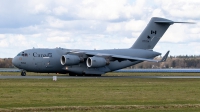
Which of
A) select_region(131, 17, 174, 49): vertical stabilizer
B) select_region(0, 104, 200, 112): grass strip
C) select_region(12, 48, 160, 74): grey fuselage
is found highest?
select_region(131, 17, 174, 49): vertical stabilizer

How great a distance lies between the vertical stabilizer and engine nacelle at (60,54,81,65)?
9.46m

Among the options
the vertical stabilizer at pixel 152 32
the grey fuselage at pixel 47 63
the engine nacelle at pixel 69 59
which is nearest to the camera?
the engine nacelle at pixel 69 59

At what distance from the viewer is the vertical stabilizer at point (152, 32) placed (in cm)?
6031

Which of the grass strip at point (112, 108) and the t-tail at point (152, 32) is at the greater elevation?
the t-tail at point (152, 32)

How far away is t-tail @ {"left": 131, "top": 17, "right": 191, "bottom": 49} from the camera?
60.3 meters

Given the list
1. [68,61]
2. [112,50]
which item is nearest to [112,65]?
[112,50]

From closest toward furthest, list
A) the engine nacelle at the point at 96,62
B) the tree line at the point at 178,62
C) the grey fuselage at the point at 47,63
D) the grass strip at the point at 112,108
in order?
the grass strip at the point at 112,108 → the grey fuselage at the point at 47,63 → the engine nacelle at the point at 96,62 → the tree line at the point at 178,62

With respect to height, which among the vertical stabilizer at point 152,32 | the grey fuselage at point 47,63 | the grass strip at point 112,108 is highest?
the vertical stabilizer at point 152,32

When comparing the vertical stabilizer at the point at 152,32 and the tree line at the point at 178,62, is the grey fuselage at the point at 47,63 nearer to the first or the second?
the vertical stabilizer at the point at 152,32

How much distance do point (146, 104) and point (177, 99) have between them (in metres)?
3.46

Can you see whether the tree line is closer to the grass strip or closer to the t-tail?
the t-tail

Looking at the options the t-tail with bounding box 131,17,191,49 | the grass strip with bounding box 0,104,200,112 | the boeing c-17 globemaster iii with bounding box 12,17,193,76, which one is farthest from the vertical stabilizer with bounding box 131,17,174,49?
the grass strip with bounding box 0,104,200,112

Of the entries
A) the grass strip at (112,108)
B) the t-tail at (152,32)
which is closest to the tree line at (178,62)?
the t-tail at (152,32)

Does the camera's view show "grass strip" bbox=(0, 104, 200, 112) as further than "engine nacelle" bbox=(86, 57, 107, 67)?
No
